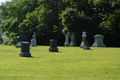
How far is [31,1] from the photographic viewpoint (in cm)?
4919

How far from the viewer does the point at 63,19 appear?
36.8 meters

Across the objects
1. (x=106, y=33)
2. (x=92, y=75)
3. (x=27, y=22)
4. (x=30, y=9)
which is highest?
(x=30, y=9)

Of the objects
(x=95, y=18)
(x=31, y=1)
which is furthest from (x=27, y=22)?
(x=95, y=18)

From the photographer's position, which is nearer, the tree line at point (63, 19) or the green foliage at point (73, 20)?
the green foliage at point (73, 20)

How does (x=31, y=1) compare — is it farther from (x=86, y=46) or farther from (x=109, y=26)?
(x=86, y=46)

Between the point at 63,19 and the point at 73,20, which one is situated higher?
the point at 63,19

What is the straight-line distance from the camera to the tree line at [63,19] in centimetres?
3600

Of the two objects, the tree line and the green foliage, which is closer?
the green foliage

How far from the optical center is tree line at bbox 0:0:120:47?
36.0 meters

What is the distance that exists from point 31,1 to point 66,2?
1085 centimetres

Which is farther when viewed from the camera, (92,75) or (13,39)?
(13,39)

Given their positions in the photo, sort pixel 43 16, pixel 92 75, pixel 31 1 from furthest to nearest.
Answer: pixel 31 1 < pixel 43 16 < pixel 92 75

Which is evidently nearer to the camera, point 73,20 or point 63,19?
point 73,20

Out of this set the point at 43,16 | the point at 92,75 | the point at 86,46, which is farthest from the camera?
the point at 43,16
